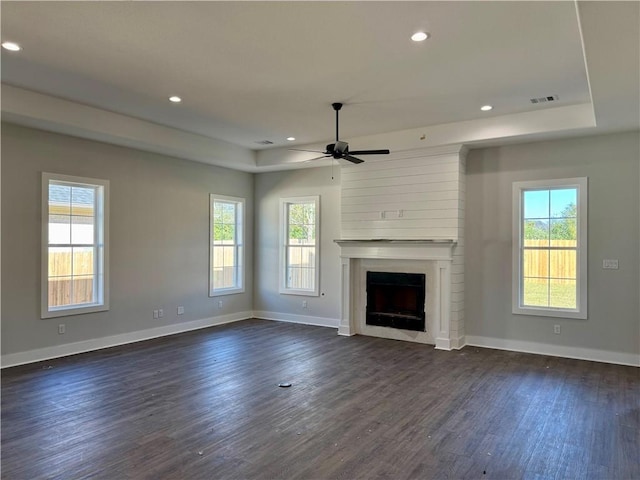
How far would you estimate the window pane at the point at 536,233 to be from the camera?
240 inches

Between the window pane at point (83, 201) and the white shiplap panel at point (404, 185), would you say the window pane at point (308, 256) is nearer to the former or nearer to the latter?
the white shiplap panel at point (404, 185)

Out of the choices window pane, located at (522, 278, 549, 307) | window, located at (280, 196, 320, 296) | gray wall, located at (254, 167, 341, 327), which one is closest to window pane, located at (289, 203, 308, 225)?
window, located at (280, 196, 320, 296)

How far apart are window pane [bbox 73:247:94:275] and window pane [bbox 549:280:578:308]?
249 inches

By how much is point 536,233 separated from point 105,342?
6195mm

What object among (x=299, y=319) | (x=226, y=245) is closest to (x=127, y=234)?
(x=226, y=245)

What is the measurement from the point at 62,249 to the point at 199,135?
2.57 m

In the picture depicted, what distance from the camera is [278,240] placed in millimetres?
8539

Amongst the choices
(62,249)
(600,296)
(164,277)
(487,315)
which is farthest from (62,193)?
(600,296)

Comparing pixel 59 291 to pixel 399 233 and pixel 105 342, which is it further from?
pixel 399 233

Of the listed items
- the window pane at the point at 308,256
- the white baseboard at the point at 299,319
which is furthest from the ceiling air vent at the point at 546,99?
the white baseboard at the point at 299,319

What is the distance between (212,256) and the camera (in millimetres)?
8000

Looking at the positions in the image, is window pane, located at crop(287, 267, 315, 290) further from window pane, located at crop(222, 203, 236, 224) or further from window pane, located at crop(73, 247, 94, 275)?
window pane, located at crop(73, 247, 94, 275)

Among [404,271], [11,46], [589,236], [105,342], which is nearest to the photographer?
[11,46]

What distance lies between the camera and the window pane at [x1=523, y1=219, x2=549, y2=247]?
240 inches
